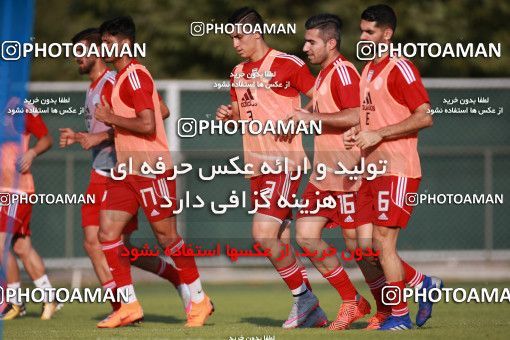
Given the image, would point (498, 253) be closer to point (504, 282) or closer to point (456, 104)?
point (504, 282)

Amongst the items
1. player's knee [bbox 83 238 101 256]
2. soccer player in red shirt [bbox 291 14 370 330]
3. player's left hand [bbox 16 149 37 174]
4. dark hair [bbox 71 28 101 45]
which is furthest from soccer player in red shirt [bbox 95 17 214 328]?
player's left hand [bbox 16 149 37 174]

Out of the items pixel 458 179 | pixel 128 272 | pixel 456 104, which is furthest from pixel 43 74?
pixel 128 272

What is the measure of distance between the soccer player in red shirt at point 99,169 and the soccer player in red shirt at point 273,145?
1.07 m

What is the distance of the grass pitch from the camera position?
1028 cm

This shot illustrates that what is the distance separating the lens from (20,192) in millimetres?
12719

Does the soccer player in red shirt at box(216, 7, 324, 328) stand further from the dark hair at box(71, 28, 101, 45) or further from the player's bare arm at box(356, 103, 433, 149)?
the dark hair at box(71, 28, 101, 45)

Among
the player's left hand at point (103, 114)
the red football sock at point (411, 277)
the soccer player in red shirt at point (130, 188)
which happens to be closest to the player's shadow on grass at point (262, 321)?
the soccer player in red shirt at point (130, 188)

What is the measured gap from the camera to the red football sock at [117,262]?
1134 centimetres

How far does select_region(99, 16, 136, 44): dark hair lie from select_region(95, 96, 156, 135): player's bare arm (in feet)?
2.32

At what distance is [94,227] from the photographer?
40.0 ft

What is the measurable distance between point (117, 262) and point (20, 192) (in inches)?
71.2

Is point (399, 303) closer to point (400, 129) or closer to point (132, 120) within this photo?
point (400, 129)

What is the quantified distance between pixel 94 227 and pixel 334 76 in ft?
9.13

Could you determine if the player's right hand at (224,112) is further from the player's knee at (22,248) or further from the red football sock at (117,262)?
the player's knee at (22,248)
